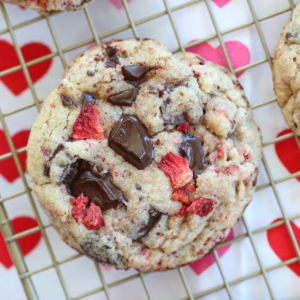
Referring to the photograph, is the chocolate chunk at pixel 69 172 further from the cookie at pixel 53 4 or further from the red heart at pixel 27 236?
the cookie at pixel 53 4

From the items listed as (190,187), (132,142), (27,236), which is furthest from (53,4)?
(27,236)

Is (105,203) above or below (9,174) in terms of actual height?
below

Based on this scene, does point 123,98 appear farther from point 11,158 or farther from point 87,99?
point 11,158

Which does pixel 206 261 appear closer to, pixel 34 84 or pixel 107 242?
pixel 107 242

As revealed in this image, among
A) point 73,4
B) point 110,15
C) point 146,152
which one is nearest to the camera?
point 146,152

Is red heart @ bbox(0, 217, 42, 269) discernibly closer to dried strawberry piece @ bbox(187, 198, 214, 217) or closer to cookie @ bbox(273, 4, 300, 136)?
dried strawberry piece @ bbox(187, 198, 214, 217)

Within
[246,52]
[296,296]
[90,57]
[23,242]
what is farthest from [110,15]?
[296,296]
